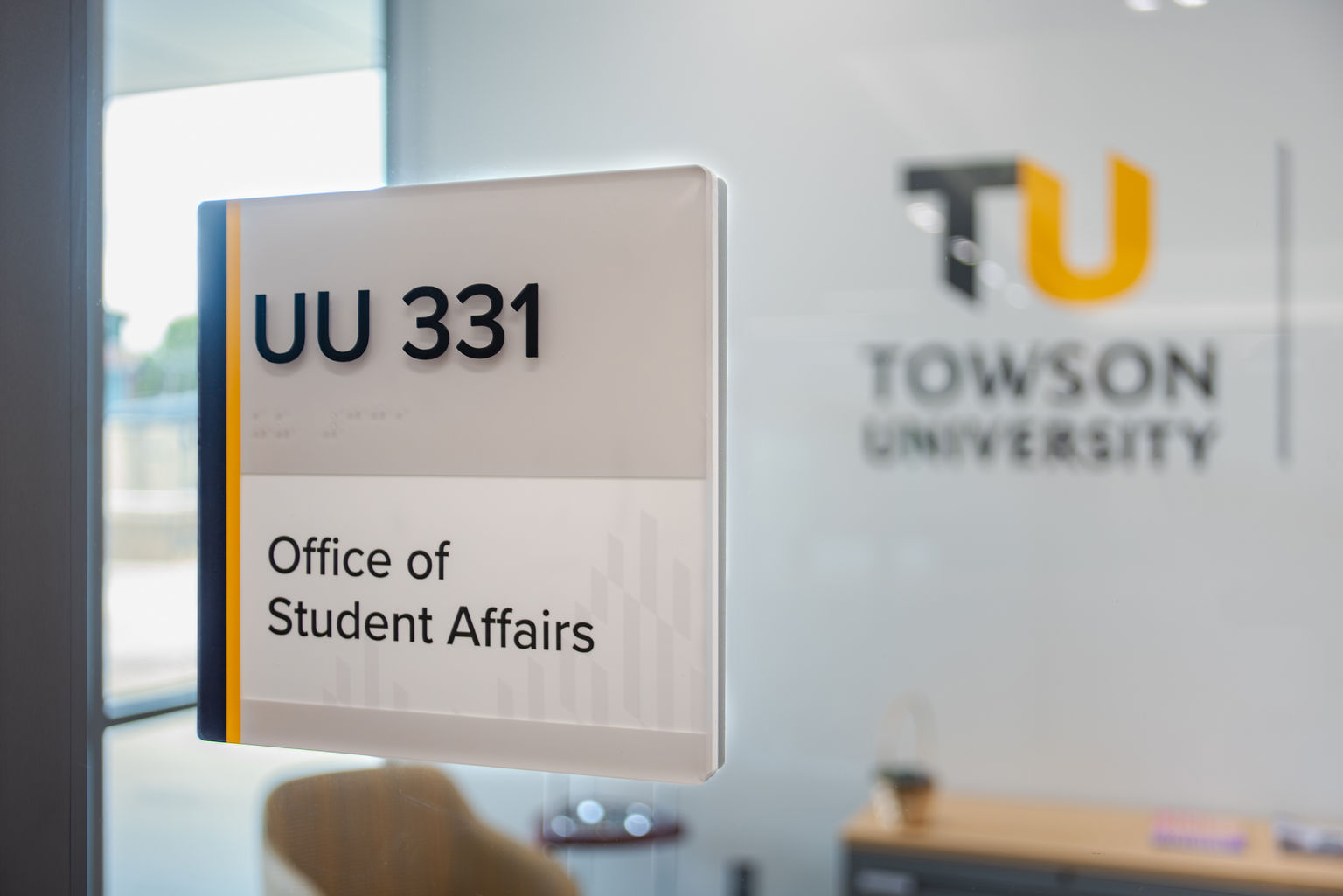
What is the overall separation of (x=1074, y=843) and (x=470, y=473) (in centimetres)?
74

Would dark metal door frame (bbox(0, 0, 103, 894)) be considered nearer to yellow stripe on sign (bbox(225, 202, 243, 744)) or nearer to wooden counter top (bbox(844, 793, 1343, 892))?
yellow stripe on sign (bbox(225, 202, 243, 744))

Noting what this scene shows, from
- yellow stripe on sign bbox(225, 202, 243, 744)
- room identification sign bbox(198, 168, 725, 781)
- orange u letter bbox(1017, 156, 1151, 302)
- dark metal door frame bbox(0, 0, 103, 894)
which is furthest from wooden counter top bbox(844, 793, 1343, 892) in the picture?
dark metal door frame bbox(0, 0, 103, 894)

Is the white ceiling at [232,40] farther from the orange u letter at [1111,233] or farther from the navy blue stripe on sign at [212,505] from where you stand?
the orange u letter at [1111,233]

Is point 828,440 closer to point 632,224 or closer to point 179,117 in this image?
point 632,224

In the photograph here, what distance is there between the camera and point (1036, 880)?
1.14 m

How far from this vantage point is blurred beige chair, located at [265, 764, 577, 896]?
1081 mm

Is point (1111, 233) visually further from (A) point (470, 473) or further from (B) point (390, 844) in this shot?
(B) point (390, 844)

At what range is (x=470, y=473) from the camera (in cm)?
106

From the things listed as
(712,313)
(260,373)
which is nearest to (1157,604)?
(712,313)

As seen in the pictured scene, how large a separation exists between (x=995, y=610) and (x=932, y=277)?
0.37m

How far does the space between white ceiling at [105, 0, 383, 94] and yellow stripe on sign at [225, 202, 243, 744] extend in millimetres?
234

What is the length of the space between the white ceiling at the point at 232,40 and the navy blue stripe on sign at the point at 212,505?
0.58 ft

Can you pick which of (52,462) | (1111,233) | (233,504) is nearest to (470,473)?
(233,504)

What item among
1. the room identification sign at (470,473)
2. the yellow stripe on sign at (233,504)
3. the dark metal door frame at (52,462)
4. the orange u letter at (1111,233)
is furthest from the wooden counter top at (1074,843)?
the dark metal door frame at (52,462)
